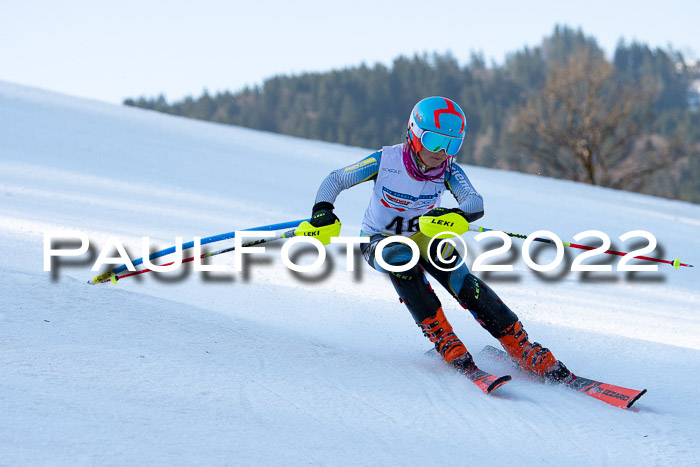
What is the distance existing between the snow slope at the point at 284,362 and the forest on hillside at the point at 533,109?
17194 millimetres

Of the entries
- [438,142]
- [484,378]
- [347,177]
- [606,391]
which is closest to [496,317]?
[484,378]

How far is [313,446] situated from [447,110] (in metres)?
2.04

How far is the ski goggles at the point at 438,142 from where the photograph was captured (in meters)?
3.45

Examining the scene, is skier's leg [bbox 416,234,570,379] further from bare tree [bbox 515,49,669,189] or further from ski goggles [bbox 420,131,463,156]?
bare tree [bbox 515,49,669,189]

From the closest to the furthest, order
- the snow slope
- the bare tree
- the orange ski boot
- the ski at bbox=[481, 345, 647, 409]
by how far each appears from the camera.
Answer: the snow slope → the ski at bbox=[481, 345, 647, 409] → the orange ski boot → the bare tree

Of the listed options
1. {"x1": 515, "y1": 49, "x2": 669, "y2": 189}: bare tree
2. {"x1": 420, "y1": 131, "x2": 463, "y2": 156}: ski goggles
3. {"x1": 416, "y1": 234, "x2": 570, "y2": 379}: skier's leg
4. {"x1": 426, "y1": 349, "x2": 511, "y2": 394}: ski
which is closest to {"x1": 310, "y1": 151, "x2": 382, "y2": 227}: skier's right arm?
{"x1": 420, "y1": 131, "x2": 463, "y2": 156}: ski goggles

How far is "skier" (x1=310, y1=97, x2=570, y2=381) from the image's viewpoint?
133 inches

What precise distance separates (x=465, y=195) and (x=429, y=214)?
319mm

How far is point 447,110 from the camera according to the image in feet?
11.4

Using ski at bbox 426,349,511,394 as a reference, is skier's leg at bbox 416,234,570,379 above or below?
above

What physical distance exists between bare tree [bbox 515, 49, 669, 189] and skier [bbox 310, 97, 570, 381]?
21.3m

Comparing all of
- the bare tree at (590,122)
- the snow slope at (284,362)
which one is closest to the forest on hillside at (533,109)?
the bare tree at (590,122)

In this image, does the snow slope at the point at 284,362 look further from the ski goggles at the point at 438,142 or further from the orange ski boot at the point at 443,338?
the ski goggles at the point at 438,142

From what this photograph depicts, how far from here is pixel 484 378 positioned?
121 inches
